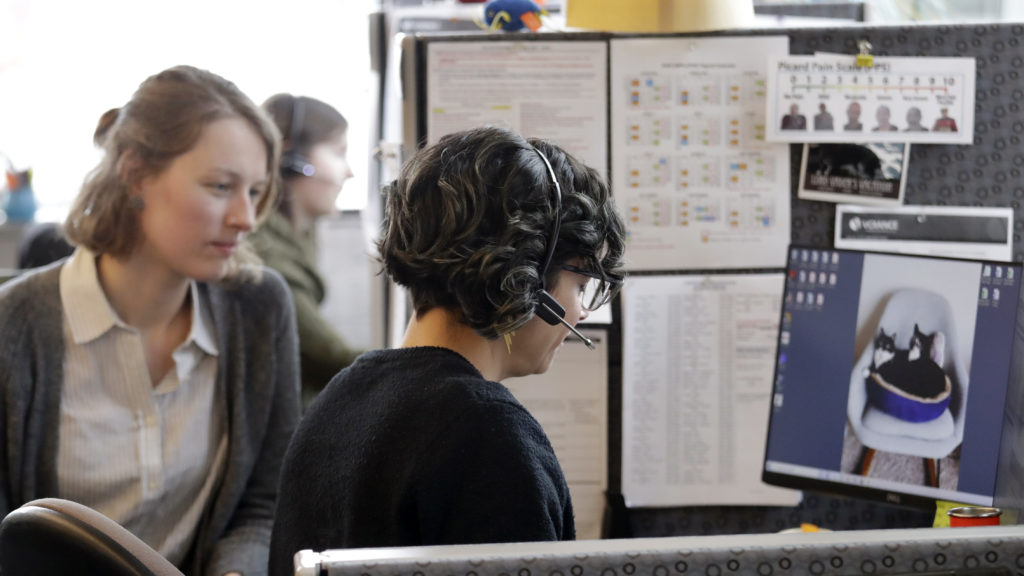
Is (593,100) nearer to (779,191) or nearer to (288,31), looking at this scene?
(779,191)

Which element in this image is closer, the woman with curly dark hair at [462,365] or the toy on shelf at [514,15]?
the woman with curly dark hair at [462,365]

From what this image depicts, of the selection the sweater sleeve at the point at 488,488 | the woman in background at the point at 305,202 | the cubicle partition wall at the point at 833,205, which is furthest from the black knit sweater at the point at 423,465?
the woman in background at the point at 305,202

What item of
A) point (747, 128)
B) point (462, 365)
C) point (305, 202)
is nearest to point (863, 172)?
point (747, 128)

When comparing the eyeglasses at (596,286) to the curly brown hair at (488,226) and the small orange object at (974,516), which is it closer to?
the curly brown hair at (488,226)

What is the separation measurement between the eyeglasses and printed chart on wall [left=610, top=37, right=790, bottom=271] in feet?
1.25

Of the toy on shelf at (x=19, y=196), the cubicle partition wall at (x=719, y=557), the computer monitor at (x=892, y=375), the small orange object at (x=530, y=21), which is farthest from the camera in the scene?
the toy on shelf at (x=19, y=196)

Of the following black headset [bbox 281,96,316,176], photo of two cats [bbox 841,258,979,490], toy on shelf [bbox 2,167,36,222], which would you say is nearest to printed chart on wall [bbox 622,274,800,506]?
photo of two cats [bbox 841,258,979,490]

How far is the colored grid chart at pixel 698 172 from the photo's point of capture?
4.69 ft

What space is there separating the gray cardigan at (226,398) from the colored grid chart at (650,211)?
54 centimetres

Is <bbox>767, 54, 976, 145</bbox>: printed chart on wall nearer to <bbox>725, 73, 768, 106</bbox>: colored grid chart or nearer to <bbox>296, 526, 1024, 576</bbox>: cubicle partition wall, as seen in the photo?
<bbox>725, 73, 768, 106</bbox>: colored grid chart

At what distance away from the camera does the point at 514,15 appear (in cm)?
147

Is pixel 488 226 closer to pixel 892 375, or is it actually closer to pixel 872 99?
pixel 892 375

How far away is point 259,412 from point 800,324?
760 mm

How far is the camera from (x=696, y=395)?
1434mm
